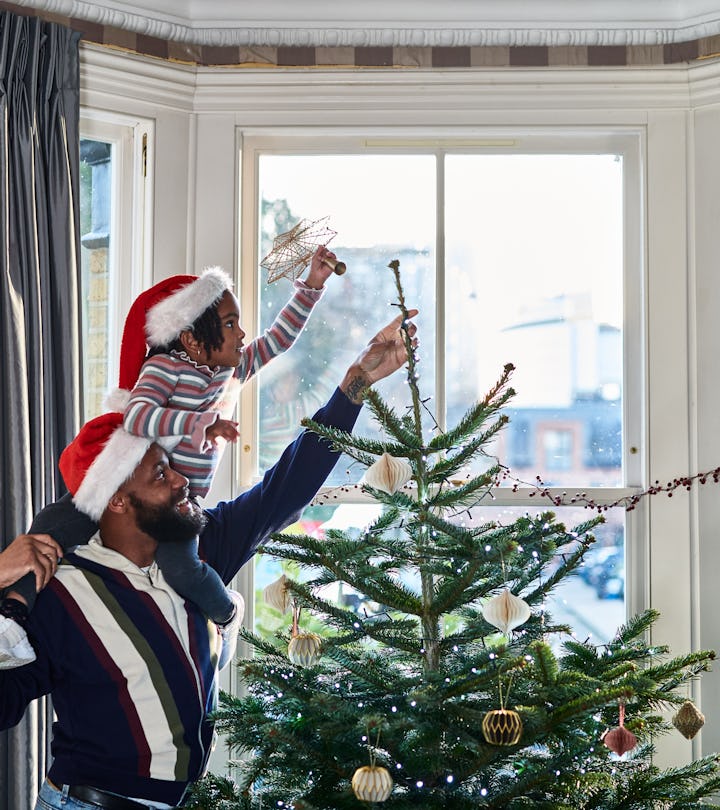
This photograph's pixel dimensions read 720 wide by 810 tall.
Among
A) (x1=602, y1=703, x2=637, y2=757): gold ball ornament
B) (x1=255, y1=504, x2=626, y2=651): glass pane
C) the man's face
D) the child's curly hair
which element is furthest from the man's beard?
(x1=602, y1=703, x2=637, y2=757): gold ball ornament

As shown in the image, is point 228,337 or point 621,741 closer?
point 621,741

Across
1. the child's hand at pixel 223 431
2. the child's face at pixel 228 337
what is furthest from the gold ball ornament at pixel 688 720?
the child's face at pixel 228 337

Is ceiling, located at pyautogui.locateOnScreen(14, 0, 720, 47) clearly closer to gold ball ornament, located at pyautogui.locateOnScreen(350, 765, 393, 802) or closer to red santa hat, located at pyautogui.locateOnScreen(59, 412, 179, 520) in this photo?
red santa hat, located at pyautogui.locateOnScreen(59, 412, 179, 520)

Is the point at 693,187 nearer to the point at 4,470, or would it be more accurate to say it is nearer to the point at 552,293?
the point at 552,293

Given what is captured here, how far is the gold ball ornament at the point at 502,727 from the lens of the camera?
1350 millimetres

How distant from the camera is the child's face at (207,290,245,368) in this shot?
5.96ft

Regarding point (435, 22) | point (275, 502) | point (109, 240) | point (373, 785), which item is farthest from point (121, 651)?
point (435, 22)

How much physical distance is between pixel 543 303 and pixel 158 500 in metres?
1.21

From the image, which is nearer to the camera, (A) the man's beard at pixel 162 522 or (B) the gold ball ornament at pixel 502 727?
(B) the gold ball ornament at pixel 502 727

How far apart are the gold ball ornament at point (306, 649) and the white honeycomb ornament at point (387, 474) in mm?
303

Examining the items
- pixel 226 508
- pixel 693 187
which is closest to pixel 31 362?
pixel 226 508

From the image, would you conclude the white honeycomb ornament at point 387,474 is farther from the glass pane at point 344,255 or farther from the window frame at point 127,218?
the window frame at point 127,218

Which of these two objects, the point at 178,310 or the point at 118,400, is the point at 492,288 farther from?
the point at 118,400

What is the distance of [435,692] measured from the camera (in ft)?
4.73
